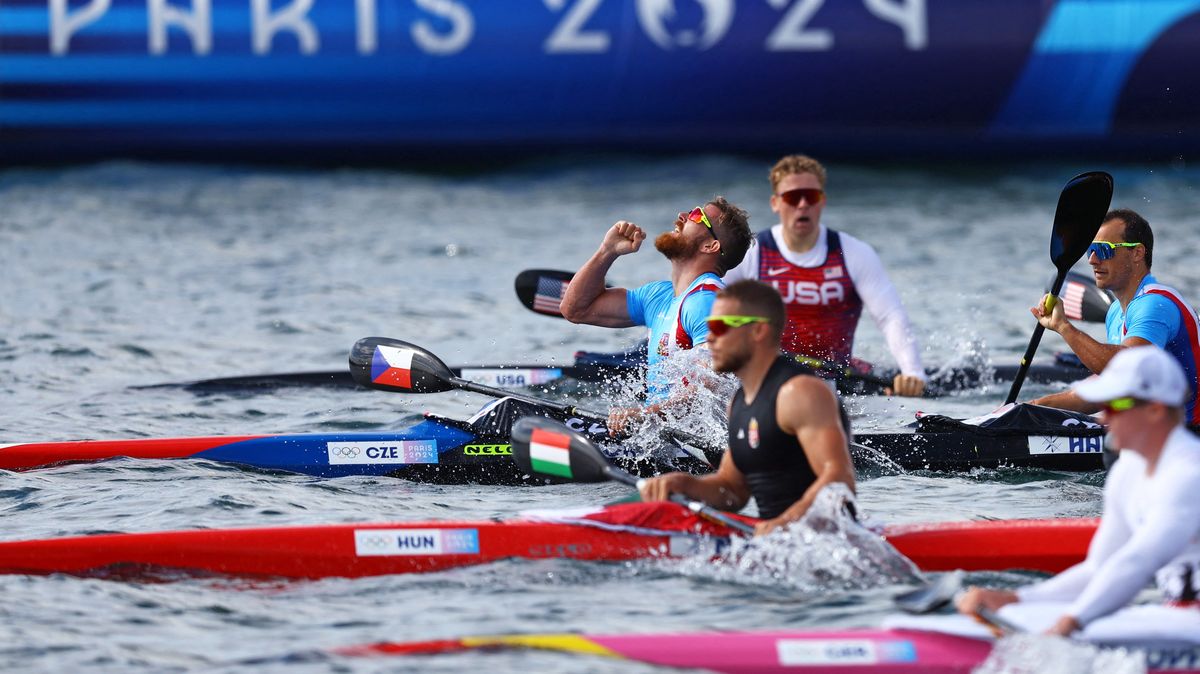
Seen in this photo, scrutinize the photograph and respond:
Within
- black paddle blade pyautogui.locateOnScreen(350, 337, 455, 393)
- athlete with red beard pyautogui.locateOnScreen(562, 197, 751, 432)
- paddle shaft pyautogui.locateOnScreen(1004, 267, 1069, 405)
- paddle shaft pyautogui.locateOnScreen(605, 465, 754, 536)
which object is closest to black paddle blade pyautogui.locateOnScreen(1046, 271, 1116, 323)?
paddle shaft pyautogui.locateOnScreen(1004, 267, 1069, 405)

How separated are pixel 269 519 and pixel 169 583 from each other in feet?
3.40

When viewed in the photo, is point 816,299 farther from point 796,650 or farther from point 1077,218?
point 796,650

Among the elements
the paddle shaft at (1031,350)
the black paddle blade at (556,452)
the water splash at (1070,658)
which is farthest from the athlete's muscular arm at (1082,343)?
the water splash at (1070,658)

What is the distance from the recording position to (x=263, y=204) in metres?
18.6

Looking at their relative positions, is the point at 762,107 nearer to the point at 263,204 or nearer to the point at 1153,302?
the point at 263,204

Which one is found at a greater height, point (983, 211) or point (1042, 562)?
point (983, 211)

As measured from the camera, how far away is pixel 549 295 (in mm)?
9656

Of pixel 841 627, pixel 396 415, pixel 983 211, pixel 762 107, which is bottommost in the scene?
pixel 841 627

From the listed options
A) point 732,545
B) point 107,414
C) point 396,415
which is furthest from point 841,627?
point 107,414

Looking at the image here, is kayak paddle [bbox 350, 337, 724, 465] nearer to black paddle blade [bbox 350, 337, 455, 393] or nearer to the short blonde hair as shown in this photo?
black paddle blade [bbox 350, 337, 455, 393]

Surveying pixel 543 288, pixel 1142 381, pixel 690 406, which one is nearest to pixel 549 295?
pixel 543 288

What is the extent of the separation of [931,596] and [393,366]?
12.4 ft

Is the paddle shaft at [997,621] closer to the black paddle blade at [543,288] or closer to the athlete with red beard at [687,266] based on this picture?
the athlete with red beard at [687,266]

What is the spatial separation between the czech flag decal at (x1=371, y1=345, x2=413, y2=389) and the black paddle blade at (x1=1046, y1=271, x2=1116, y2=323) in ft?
12.4
